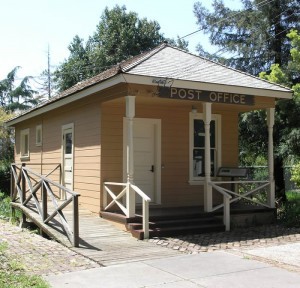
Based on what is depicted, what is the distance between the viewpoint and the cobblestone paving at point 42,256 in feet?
21.2

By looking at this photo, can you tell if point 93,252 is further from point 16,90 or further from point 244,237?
point 16,90

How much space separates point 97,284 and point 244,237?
14.8 ft

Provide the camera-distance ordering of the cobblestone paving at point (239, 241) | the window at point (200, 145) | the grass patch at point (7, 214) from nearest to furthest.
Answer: the cobblestone paving at point (239, 241) → the grass patch at point (7, 214) → the window at point (200, 145)

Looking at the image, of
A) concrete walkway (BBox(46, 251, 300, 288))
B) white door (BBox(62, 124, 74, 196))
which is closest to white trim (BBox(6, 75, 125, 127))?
white door (BBox(62, 124, 74, 196))

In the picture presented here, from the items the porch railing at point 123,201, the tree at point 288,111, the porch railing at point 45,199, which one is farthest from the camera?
the tree at point 288,111

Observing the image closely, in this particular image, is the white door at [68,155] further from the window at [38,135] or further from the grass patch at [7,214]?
the window at [38,135]

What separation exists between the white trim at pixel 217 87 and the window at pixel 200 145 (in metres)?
1.95

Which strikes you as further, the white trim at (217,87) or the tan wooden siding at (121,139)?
the tan wooden siding at (121,139)

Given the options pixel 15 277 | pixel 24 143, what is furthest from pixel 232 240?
pixel 24 143

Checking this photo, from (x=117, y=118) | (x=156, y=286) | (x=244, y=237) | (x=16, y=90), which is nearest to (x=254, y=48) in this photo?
(x=117, y=118)

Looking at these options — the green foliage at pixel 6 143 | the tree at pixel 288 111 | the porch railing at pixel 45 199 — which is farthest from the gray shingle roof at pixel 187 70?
the green foliage at pixel 6 143

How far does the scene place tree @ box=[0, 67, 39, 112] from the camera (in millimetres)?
36031

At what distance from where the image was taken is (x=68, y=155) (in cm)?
1295

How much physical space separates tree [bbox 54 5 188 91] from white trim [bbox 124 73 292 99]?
21.0m
